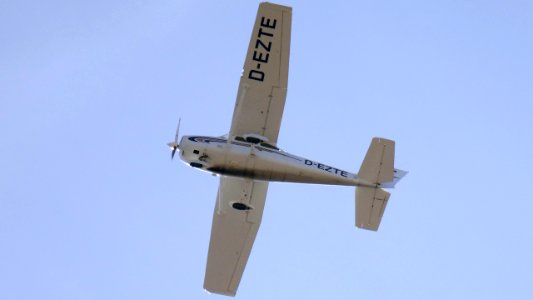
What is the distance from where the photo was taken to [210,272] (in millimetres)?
27953

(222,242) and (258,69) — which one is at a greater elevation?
(258,69)

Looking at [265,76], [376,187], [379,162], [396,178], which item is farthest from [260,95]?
[396,178]

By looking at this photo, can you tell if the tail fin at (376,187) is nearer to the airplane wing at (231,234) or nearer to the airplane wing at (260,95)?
the airplane wing at (260,95)

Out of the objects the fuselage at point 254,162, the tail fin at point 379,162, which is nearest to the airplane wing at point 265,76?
the fuselage at point 254,162

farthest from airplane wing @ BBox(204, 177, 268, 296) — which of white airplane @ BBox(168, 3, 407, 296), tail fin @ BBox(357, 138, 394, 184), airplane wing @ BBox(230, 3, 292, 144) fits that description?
tail fin @ BBox(357, 138, 394, 184)

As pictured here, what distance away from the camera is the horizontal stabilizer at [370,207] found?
2569 cm

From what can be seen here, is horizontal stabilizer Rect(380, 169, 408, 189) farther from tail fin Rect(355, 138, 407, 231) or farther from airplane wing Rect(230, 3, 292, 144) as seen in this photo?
airplane wing Rect(230, 3, 292, 144)

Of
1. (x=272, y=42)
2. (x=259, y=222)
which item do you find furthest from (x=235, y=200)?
(x=272, y=42)

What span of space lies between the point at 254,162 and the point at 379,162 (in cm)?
359

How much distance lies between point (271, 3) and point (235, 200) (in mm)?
5987

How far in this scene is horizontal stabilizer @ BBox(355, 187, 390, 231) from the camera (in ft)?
84.3

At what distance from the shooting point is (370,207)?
25703 mm

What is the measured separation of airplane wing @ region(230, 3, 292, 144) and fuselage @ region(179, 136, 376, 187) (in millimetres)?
479

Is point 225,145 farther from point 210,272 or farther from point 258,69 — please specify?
point 210,272
